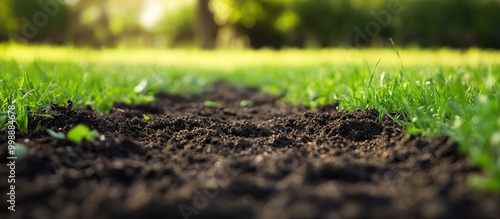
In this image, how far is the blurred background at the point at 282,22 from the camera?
17375 millimetres

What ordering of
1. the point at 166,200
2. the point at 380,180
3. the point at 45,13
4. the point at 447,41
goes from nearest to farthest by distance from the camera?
the point at 166,200, the point at 380,180, the point at 447,41, the point at 45,13

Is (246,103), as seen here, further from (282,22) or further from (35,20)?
(35,20)

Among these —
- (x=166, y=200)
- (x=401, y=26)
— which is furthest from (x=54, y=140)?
(x=401, y=26)

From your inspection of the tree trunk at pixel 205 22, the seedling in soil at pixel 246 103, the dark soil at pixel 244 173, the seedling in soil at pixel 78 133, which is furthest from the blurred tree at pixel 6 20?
the seedling in soil at pixel 78 133

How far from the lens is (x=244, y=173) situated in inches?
77.2

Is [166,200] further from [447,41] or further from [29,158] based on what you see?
[447,41]

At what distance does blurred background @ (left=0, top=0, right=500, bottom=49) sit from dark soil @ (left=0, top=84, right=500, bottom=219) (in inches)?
535

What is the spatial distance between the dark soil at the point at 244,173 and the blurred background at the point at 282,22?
13.6 m

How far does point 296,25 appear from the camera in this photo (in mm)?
19594

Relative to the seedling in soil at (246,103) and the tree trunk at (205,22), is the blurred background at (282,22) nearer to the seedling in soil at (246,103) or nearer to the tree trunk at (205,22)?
the tree trunk at (205,22)

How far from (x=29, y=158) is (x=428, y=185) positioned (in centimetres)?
165

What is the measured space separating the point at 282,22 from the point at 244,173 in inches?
732

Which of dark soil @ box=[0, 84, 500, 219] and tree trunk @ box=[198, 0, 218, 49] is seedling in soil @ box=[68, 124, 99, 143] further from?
tree trunk @ box=[198, 0, 218, 49]

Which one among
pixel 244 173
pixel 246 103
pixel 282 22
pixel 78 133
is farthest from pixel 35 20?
pixel 244 173
